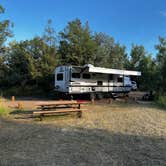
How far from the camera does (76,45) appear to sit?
23.5 meters

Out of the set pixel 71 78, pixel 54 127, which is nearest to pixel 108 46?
pixel 71 78

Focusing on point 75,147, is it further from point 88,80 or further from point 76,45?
point 76,45

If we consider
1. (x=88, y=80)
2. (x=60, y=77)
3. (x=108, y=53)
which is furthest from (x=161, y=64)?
(x=108, y=53)

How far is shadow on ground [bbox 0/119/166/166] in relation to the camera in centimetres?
400

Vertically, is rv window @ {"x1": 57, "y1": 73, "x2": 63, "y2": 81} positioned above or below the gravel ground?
above

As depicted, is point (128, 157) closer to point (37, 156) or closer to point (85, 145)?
point (85, 145)

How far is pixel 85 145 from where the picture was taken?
4.94 meters

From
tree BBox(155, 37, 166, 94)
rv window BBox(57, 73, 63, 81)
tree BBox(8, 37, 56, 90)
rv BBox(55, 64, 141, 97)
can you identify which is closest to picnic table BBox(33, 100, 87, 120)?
rv BBox(55, 64, 141, 97)

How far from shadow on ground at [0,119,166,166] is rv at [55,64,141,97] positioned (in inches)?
340

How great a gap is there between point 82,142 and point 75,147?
420 mm

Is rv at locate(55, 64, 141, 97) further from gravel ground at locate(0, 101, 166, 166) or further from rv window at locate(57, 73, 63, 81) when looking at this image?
gravel ground at locate(0, 101, 166, 166)

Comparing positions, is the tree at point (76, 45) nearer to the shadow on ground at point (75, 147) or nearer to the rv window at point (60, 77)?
the rv window at point (60, 77)

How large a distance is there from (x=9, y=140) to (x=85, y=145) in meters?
2.01

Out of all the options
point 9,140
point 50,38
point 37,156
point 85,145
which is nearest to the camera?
point 37,156
